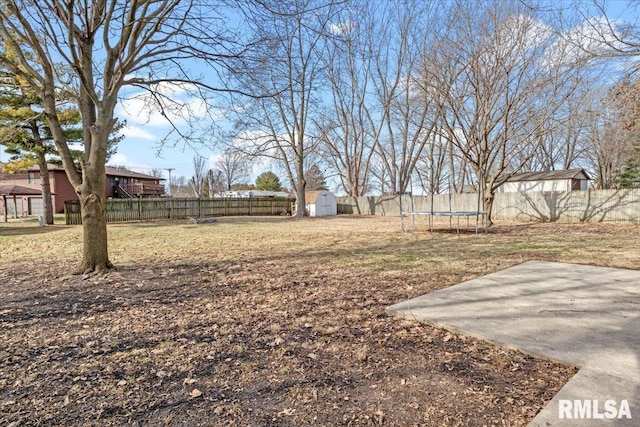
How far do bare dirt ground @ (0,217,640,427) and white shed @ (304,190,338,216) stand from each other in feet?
70.4

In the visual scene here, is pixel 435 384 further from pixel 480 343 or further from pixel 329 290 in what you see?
pixel 329 290

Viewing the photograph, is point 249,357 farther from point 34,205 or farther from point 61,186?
point 34,205

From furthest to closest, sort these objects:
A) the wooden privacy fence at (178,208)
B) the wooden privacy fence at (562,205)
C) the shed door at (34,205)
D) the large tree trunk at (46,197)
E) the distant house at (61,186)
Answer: the shed door at (34,205) < the distant house at (61,186) < the wooden privacy fence at (178,208) < the large tree trunk at (46,197) < the wooden privacy fence at (562,205)

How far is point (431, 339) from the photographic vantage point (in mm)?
2713

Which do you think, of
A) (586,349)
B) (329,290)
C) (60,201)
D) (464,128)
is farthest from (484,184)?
(60,201)

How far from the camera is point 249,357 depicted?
97.4 inches

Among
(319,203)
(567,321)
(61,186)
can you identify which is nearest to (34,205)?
(61,186)

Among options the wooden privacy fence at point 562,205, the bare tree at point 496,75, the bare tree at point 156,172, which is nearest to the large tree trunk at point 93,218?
the wooden privacy fence at point 562,205

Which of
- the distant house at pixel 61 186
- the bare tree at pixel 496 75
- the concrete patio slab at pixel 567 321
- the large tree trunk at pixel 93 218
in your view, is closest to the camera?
the concrete patio slab at pixel 567 321

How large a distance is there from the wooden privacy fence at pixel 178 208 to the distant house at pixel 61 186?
832 centimetres

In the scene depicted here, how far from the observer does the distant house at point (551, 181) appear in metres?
23.9

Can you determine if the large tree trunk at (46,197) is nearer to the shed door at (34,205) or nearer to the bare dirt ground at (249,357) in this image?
the bare dirt ground at (249,357)

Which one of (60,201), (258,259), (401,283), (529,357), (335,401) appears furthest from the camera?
(60,201)

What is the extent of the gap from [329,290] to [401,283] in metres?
0.98
